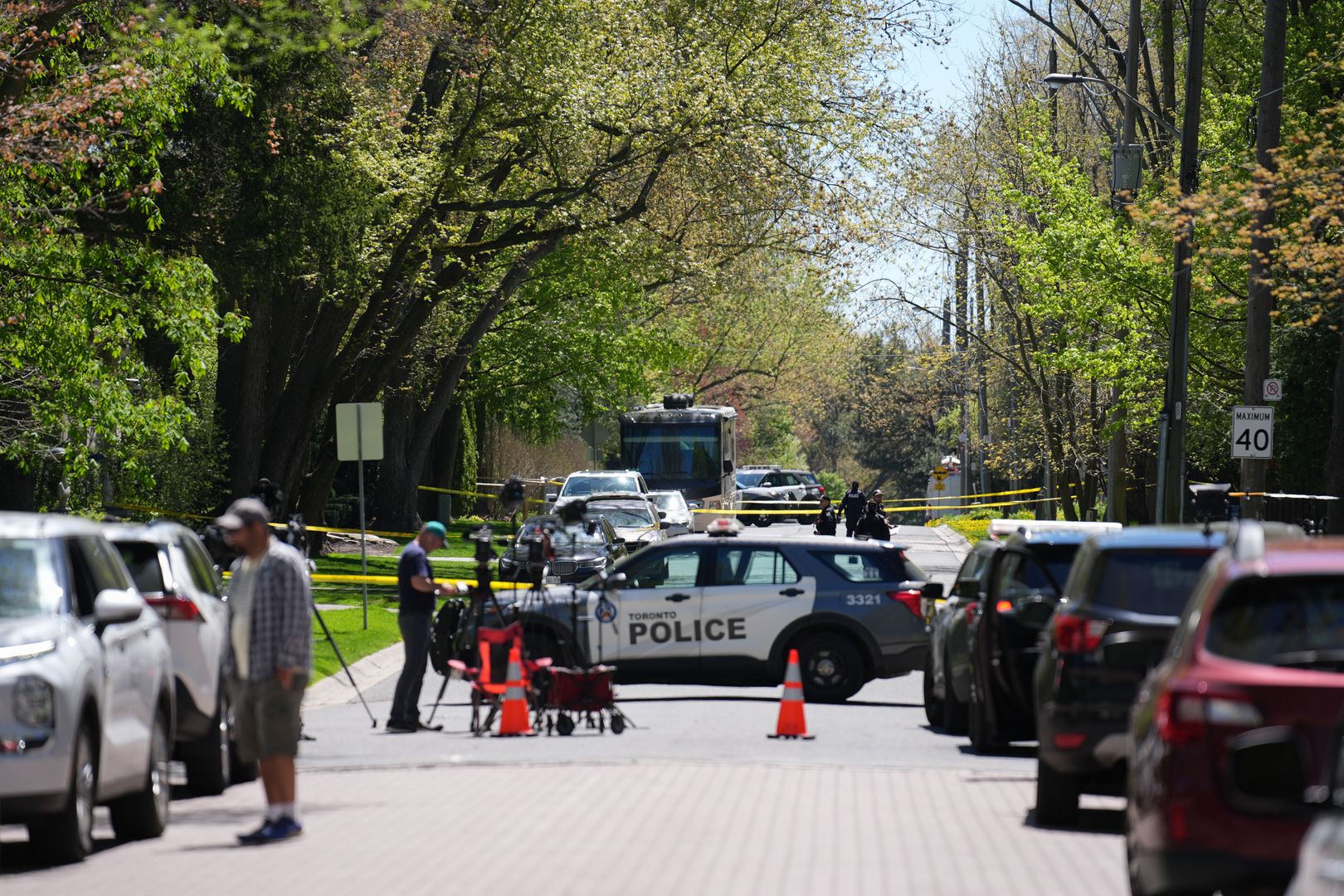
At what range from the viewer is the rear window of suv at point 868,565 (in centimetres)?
1903

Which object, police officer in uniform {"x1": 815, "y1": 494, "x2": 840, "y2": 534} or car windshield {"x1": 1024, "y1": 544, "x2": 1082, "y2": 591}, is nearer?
car windshield {"x1": 1024, "y1": 544, "x2": 1082, "y2": 591}

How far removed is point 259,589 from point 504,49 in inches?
936

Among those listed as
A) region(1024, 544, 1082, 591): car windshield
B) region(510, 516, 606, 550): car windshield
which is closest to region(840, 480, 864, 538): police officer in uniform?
region(510, 516, 606, 550): car windshield

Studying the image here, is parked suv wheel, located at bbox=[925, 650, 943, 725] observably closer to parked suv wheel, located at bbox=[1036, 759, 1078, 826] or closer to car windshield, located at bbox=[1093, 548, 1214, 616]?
parked suv wheel, located at bbox=[1036, 759, 1078, 826]

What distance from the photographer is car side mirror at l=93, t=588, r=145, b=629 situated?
984 centimetres

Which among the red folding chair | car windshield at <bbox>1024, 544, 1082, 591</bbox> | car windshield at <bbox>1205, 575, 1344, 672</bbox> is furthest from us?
the red folding chair

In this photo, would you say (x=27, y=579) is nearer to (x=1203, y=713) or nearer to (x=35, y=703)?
(x=35, y=703)

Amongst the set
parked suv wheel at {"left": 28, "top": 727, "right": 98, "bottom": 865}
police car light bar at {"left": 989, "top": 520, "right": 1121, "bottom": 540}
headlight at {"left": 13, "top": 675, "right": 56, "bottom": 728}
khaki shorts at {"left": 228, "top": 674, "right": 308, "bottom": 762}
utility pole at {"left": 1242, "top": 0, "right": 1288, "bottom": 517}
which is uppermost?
utility pole at {"left": 1242, "top": 0, "right": 1288, "bottom": 517}

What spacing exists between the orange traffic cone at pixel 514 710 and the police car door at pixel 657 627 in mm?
2649

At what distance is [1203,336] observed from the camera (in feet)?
109

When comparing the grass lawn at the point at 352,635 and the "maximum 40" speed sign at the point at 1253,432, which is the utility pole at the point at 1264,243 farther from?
the grass lawn at the point at 352,635

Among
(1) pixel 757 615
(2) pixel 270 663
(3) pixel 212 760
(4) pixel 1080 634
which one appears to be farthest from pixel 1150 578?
(1) pixel 757 615

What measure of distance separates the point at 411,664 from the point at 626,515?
19943 mm

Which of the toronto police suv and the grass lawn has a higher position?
the toronto police suv
